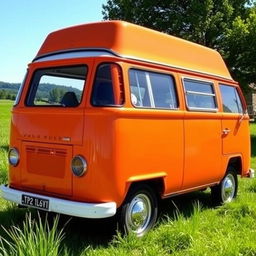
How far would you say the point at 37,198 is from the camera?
6078mm

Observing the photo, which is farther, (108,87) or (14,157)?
(14,157)

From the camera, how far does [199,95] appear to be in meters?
7.78

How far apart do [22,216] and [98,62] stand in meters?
2.72

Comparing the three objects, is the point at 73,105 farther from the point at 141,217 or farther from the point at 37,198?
the point at 141,217

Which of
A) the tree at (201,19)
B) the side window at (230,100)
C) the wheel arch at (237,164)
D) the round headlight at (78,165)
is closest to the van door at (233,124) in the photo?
the side window at (230,100)

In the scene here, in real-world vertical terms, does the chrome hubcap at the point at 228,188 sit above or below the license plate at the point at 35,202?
below

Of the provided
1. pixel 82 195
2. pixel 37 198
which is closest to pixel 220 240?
pixel 82 195

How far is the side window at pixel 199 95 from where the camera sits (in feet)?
24.4

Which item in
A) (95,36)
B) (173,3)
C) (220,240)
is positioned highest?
(173,3)

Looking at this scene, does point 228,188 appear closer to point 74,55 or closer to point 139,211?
point 139,211

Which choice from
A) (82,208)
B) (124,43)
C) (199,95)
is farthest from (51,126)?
(199,95)

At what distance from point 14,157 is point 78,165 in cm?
122

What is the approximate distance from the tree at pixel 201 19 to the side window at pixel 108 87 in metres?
16.0

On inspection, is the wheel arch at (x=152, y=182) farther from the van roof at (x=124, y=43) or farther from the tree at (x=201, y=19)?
the tree at (x=201, y=19)
